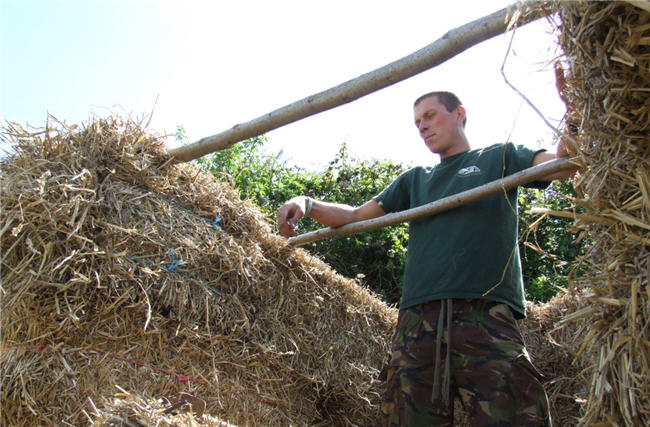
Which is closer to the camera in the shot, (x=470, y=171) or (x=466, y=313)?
(x=466, y=313)

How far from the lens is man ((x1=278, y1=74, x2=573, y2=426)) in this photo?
2309 millimetres

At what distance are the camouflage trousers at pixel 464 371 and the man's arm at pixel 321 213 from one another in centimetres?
83

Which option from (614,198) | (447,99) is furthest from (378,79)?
(614,198)

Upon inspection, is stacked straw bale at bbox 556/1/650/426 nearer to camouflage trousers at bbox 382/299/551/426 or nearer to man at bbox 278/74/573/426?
man at bbox 278/74/573/426

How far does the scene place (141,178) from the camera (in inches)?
110

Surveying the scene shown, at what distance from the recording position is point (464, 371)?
2.43 m

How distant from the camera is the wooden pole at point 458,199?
231 cm

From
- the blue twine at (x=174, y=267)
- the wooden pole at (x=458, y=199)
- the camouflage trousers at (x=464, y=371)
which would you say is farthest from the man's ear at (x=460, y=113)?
the blue twine at (x=174, y=267)

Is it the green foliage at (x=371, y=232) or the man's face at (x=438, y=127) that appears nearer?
the man's face at (x=438, y=127)

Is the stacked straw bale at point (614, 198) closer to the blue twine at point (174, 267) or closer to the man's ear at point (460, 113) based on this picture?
the man's ear at point (460, 113)

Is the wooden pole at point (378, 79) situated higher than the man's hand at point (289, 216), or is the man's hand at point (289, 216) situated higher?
the wooden pole at point (378, 79)

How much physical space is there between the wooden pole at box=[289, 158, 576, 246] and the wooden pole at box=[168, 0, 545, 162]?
0.61 meters

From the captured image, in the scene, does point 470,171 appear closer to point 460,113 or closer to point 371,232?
point 460,113

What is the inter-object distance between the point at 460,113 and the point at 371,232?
170 inches
